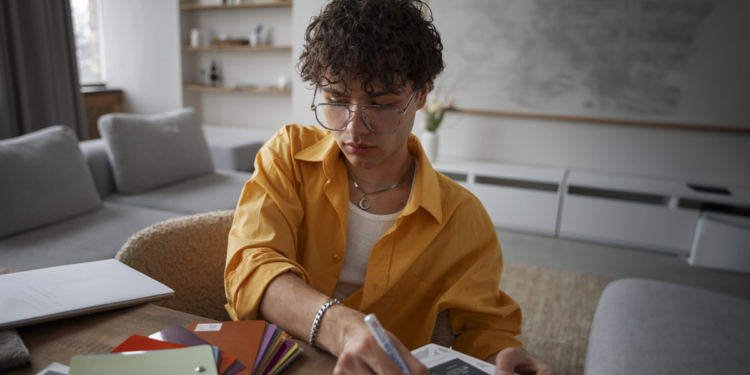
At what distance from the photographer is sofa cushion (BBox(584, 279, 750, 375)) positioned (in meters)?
1.27

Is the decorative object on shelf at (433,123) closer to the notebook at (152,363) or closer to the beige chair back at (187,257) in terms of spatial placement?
the beige chair back at (187,257)

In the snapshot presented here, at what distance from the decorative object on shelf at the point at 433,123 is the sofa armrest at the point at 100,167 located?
216cm

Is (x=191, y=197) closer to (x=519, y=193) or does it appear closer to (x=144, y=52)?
(x=519, y=193)

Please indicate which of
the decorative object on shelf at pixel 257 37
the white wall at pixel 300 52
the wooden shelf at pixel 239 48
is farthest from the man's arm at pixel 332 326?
the decorative object on shelf at pixel 257 37

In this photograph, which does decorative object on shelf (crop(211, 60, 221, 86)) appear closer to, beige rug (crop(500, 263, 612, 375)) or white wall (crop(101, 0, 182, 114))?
white wall (crop(101, 0, 182, 114))

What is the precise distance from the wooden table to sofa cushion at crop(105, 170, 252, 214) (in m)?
1.81

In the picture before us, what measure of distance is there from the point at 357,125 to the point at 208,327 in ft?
1.46

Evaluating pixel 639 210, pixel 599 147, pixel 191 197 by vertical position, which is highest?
pixel 599 147

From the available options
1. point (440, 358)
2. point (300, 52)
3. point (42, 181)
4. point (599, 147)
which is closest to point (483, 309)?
point (440, 358)

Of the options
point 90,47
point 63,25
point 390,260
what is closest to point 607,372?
Answer: point 390,260

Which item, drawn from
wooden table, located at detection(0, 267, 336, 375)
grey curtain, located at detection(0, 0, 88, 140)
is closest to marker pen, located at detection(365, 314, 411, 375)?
wooden table, located at detection(0, 267, 336, 375)

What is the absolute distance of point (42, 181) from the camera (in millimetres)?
2146

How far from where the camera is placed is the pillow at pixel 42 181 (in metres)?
2.02

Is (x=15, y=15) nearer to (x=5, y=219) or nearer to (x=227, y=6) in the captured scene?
(x=227, y=6)
